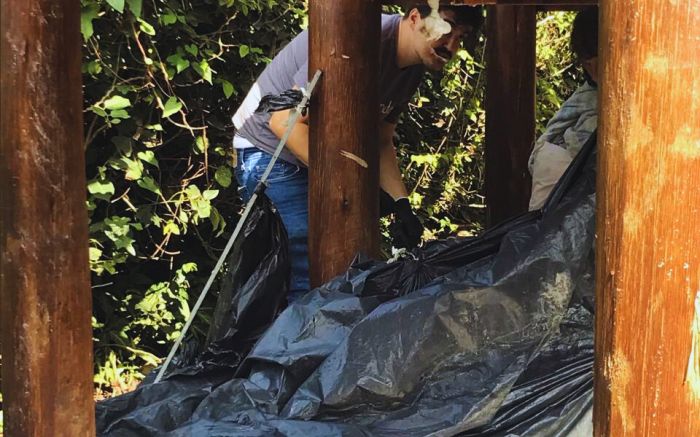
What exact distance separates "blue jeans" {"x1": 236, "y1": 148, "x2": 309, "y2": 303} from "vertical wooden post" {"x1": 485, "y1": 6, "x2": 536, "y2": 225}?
4.88 feet

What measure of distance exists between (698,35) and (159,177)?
2908 mm

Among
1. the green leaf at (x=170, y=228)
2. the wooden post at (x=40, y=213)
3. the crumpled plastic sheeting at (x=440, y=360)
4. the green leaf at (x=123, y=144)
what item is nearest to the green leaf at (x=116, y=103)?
the green leaf at (x=123, y=144)

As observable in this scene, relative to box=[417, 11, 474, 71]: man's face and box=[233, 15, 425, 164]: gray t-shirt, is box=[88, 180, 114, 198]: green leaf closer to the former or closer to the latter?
box=[233, 15, 425, 164]: gray t-shirt

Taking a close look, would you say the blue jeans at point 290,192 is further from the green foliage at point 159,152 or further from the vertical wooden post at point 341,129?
the green foliage at point 159,152

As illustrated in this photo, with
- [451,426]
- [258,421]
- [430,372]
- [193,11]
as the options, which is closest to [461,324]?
[430,372]

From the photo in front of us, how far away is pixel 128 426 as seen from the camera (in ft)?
6.79

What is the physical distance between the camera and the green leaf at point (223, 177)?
3900 millimetres

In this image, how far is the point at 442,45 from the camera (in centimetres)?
272

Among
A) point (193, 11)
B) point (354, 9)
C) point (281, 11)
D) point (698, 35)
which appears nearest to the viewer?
point (698, 35)

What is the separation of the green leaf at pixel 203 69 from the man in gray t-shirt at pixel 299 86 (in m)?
0.77

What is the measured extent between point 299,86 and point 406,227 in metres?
0.78

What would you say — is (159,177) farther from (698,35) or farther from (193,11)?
(698,35)

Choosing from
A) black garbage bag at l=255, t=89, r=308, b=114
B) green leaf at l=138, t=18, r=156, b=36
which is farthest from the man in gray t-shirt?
green leaf at l=138, t=18, r=156, b=36

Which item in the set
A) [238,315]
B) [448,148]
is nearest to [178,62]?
[238,315]
